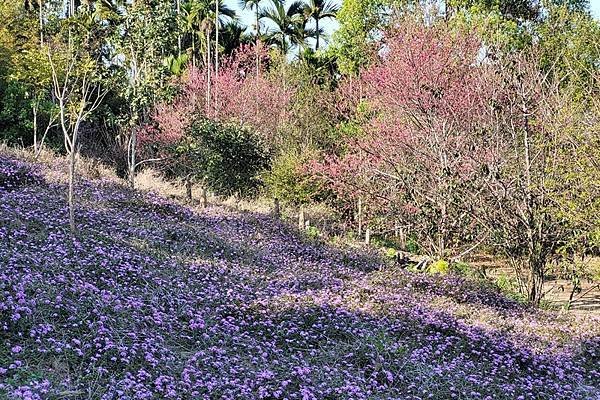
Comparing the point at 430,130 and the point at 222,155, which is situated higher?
the point at 430,130

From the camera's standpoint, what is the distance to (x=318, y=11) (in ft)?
88.1

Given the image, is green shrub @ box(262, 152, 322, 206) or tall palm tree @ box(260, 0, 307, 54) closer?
green shrub @ box(262, 152, 322, 206)

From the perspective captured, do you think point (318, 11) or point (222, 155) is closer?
point (222, 155)

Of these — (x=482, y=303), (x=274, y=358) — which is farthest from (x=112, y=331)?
(x=482, y=303)

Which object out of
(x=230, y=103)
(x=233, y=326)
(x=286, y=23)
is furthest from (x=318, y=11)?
(x=233, y=326)

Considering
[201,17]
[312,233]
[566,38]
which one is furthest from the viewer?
[201,17]

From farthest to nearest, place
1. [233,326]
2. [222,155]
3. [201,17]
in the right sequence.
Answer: [201,17] < [222,155] < [233,326]

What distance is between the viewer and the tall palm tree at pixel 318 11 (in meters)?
26.8

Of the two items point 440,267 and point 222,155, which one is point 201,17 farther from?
point 440,267

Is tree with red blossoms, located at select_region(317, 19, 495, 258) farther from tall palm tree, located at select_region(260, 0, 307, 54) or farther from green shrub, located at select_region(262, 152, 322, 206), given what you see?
tall palm tree, located at select_region(260, 0, 307, 54)

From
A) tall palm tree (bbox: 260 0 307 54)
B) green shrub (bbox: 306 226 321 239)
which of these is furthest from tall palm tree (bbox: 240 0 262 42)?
green shrub (bbox: 306 226 321 239)

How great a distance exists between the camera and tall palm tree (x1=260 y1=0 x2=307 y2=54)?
26.7 m

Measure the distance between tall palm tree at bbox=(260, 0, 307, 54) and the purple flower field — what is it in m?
18.8

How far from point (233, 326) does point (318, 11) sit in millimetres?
23379
